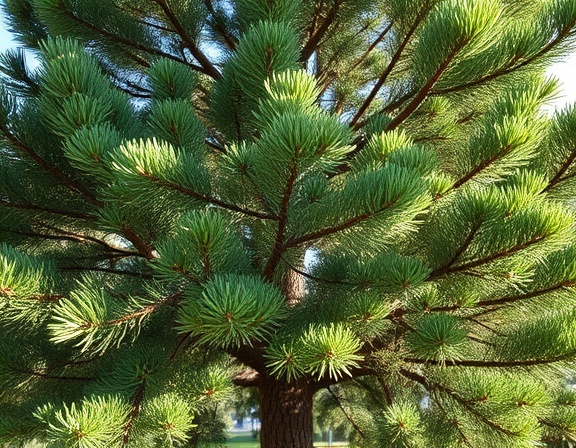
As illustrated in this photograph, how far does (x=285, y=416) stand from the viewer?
2.17m

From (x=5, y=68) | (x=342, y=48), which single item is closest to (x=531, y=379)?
(x=342, y=48)

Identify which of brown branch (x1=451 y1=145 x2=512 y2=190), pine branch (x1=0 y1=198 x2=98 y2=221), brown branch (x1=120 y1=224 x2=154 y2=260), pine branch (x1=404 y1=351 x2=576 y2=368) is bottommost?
pine branch (x1=404 y1=351 x2=576 y2=368)

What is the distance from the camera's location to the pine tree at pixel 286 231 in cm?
126

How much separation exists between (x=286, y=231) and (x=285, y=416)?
1.01 m

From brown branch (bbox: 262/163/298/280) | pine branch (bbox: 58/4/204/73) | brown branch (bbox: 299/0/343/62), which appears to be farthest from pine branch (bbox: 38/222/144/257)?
brown branch (bbox: 299/0/343/62)

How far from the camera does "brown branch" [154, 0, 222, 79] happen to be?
218 centimetres

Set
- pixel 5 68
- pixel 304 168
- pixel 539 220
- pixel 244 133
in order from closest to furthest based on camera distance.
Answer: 1. pixel 304 168
2. pixel 539 220
3. pixel 244 133
4. pixel 5 68

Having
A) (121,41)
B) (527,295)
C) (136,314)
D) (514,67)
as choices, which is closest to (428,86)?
(514,67)

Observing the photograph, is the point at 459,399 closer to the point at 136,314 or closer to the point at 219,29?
the point at 136,314

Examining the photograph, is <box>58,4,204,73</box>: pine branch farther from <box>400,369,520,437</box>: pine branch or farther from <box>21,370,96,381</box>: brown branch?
<box>400,369,520,437</box>: pine branch

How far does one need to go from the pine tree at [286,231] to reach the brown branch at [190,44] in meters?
0.02

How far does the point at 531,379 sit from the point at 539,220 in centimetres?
62

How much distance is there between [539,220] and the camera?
1.32m

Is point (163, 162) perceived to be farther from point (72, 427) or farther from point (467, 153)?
point (467, 153)
